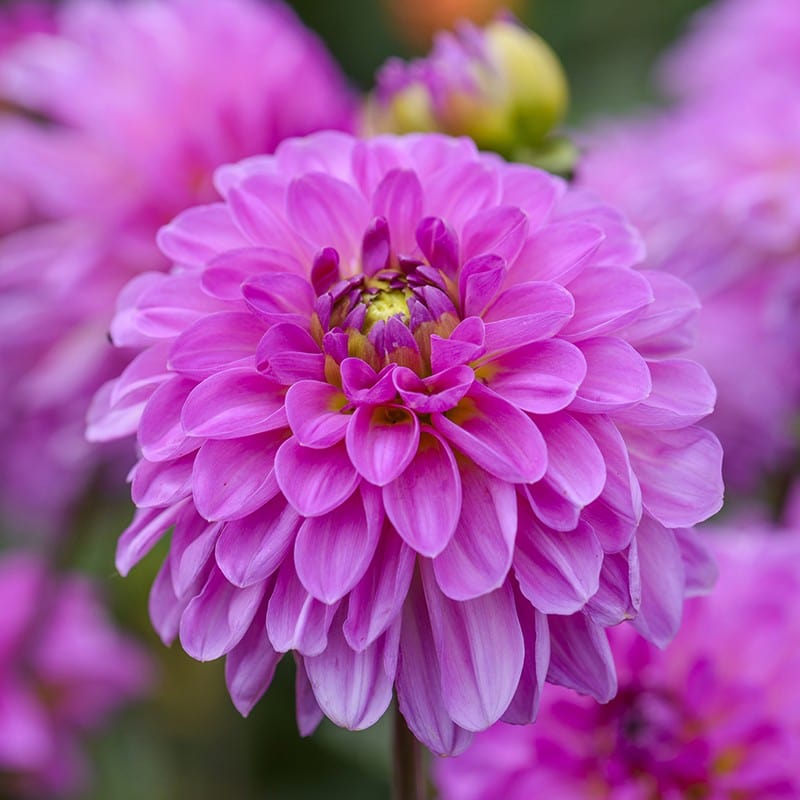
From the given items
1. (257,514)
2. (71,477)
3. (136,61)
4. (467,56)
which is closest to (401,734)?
(257,514)

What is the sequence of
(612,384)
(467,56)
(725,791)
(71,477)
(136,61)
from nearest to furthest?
(612,384) → (725,791) → (467,56) → (136,61) → (71,477)

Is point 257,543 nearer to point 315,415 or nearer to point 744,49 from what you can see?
point 315,415

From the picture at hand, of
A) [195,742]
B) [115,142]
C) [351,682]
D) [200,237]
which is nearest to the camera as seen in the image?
[351,682]

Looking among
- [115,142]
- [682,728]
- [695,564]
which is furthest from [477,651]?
[115,142]

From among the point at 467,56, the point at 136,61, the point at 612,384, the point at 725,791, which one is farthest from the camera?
the point at 136,61

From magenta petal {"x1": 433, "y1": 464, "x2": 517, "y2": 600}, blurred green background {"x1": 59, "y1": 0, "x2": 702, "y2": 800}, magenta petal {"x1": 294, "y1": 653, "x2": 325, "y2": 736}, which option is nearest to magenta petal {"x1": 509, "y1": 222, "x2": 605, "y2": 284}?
magenta petal {"x1": 433, "y1": 464, "x2": 517, "y2": 600}

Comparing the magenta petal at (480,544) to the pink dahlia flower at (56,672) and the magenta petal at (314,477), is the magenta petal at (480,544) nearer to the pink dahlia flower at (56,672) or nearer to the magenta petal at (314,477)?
the magenta petal at (314,477)

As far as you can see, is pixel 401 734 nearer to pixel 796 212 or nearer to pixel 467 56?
pixel 467 56

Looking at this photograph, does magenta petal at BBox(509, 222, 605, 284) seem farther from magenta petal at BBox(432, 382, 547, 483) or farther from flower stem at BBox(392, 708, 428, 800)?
flower stem at BBox(392, 708, 428, 800)
